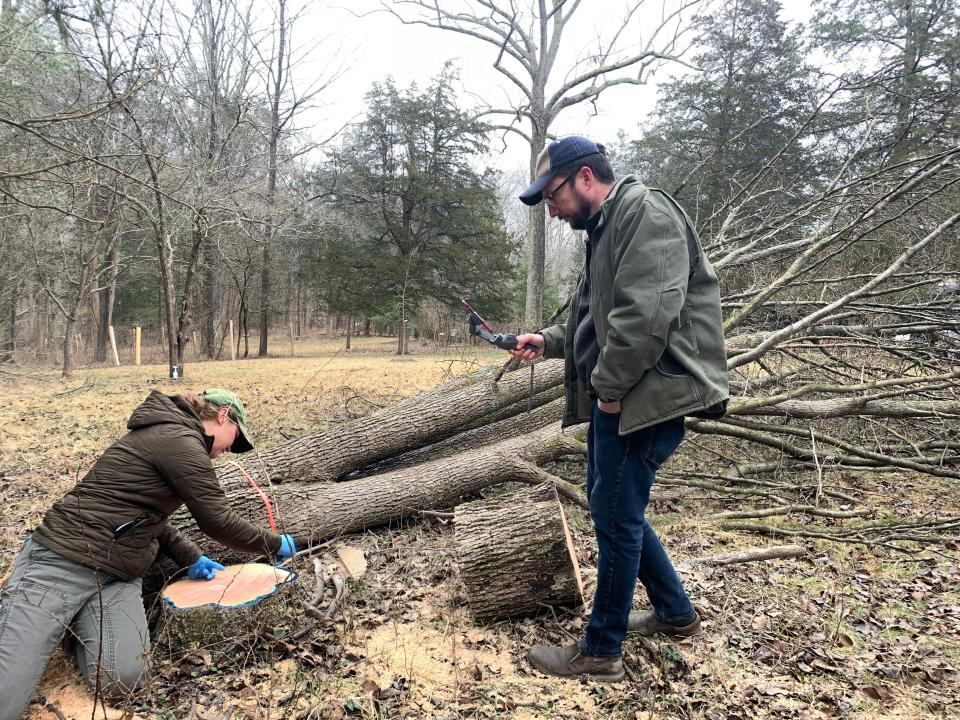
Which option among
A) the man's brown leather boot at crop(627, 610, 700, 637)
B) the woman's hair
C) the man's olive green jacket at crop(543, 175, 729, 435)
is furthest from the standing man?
the woman's hair

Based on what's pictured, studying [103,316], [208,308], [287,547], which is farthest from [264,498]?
[103,316]

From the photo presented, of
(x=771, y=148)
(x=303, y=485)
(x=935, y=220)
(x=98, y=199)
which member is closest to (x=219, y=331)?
(x=98, y=199)

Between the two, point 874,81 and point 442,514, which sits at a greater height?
point 874,81

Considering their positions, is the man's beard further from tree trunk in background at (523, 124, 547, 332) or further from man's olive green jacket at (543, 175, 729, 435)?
tree trunk in background at (523, 124, 547, 332)

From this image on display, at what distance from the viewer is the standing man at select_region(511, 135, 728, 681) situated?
6.38 feet

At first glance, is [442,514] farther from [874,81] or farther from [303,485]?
[874,81]

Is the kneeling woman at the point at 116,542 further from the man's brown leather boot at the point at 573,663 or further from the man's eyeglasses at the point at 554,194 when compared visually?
the man's eyeglasses at the point at 554,194

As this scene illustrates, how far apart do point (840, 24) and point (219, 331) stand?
1067 inches

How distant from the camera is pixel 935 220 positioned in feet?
17.8

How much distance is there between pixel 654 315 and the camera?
1898 millimetres

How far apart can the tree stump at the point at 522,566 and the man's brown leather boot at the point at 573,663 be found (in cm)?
37

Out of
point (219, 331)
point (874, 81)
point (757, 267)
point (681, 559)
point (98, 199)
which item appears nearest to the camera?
point (681, 559)

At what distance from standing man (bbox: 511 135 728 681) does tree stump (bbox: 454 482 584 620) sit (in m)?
0.37

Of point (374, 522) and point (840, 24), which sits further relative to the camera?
point (840, 24)
